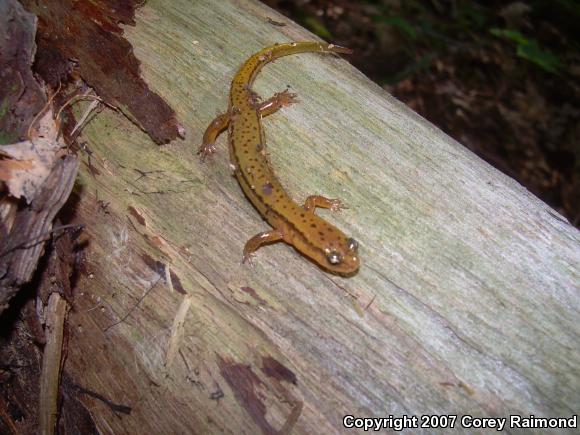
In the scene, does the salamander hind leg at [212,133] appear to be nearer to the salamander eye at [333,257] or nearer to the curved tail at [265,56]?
the curved tail at [265,56]

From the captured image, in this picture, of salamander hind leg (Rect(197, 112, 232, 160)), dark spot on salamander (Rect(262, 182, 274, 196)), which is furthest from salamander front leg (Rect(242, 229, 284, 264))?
salamander hind leg (Rect(197, 112, 232, 160))

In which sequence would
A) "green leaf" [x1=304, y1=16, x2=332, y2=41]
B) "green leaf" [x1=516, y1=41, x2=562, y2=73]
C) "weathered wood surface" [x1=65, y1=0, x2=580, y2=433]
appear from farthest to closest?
"green leaf" [x1=304, y1=16, x2=332, y2=41]
"green leaf" [x1=516, y1=41, x2=562, y2=73]
"weathered wood surface" [x1=65, y1=0, x2=580, y2=433]

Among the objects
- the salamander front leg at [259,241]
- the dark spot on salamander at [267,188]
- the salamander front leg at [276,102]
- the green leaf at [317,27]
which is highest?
the green leaf at [317,27]

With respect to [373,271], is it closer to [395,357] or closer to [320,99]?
[395,357]

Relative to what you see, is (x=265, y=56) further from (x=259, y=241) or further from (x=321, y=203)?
(x=259, y=241)

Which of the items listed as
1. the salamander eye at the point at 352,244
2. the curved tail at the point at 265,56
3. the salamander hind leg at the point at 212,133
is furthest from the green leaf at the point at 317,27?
the salamander eye at the point at 352,244

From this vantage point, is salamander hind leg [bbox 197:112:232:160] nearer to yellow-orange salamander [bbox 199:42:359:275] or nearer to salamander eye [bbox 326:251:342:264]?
yellow-orange salamander [bbox 199:42:359:275]

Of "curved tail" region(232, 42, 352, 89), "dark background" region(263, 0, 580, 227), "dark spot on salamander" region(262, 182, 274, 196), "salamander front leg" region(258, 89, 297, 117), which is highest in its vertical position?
"dark background" region(263, 0, 580, 227)
